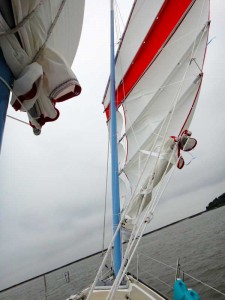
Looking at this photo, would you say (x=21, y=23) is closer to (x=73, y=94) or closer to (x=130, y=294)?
(x=73, y=94)

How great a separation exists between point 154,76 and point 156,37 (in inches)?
54.1

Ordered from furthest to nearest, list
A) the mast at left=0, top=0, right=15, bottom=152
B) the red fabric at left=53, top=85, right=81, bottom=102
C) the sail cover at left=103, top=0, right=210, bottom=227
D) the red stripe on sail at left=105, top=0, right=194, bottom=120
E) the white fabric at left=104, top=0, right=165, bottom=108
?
the white fabric at left=104, top=0, right=165, bottom=108, the red stripe on sail at left=105, top=0, right=194, bottom=120, the sail cover at left=103, top=0, right=210, bottom=227, the red fabric at left=53, top=85, right=81, bottom=102, the mast at left=0, top=0, right=15, bottom=152

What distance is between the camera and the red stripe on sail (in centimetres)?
704

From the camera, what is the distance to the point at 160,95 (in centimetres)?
702

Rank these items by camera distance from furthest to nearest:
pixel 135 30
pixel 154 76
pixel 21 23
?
pixel 135 30 → pixel 154 76 → pixel 21 23

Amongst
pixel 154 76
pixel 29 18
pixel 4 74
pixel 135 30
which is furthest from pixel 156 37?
pixel 4 74

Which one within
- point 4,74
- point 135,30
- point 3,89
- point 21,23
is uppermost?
point 135,30

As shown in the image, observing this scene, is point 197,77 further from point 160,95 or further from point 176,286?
point 176,286

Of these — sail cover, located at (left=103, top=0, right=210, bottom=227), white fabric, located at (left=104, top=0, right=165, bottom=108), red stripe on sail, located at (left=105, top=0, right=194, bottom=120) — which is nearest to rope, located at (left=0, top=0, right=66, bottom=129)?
sail cover, located at (left=103, top=0, right=210, bottom=227)

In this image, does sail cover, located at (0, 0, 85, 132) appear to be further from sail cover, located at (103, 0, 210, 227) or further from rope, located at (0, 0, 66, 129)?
sail cover, located at (103, 0, 210, 227)

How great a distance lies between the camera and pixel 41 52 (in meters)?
1.59

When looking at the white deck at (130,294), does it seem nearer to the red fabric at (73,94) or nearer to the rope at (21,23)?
the red fabric at (73,94)

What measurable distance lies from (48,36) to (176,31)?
21.2ft

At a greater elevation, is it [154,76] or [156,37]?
[156,37]
